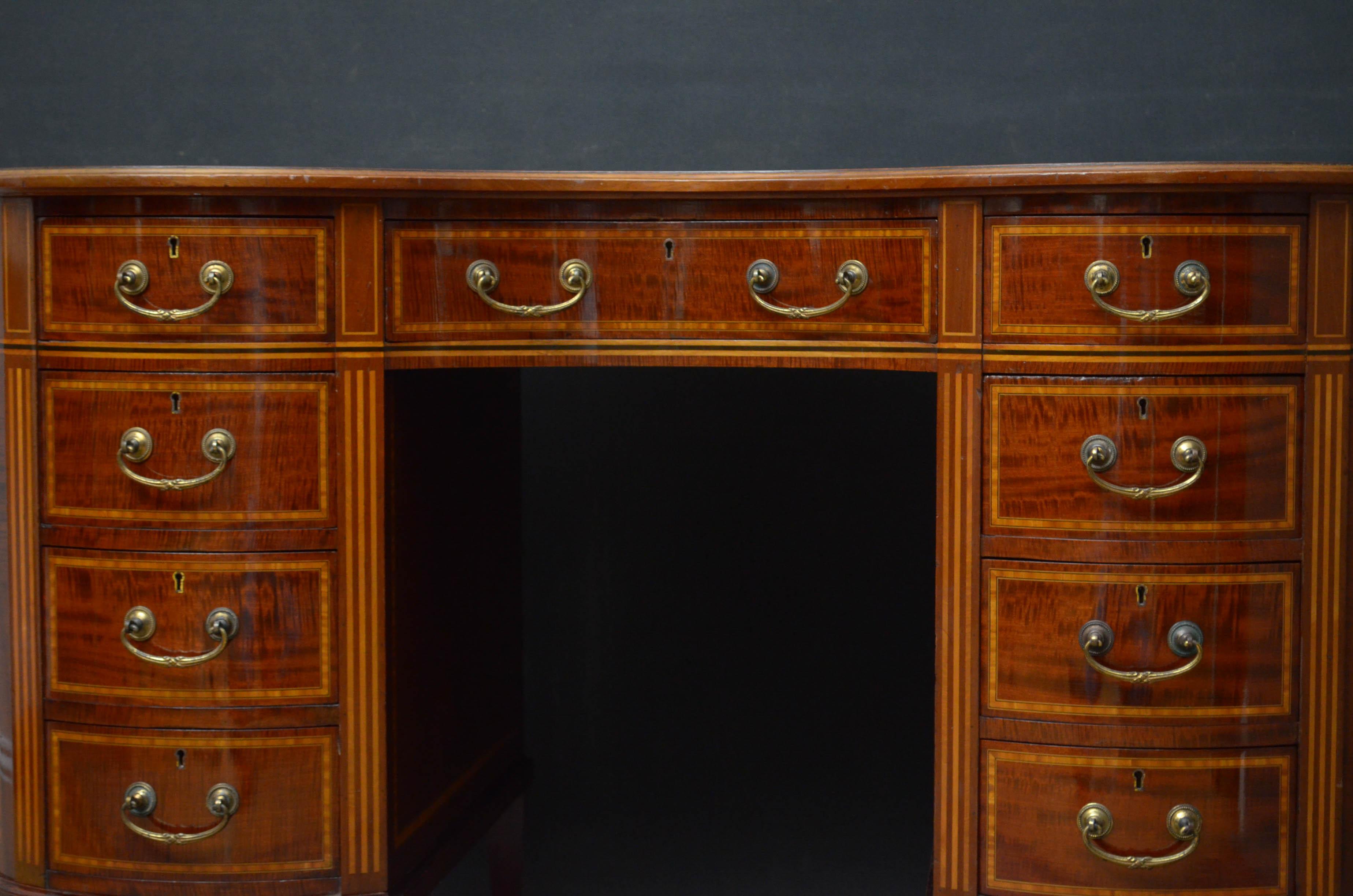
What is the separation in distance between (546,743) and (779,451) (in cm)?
62

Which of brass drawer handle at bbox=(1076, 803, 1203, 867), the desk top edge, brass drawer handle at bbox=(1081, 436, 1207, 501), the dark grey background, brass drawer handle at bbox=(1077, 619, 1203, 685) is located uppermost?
the dark grey background

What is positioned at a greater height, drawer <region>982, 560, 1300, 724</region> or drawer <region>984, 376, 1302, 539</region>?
drawer <region>984, 376, 1302, 539</region>

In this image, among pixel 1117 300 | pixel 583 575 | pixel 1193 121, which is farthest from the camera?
pixel 583 575

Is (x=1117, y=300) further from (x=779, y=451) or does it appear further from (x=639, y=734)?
(x=639, y=734)

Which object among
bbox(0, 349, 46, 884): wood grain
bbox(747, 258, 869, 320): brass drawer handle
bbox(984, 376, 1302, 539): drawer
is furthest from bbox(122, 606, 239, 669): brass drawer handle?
bbox(984, 376, 1302, 539): drawer

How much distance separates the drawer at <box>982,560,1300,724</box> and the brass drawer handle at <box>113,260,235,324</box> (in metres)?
0.84

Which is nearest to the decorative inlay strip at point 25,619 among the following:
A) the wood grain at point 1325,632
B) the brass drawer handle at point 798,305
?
the brass drawer handle at point 798,305

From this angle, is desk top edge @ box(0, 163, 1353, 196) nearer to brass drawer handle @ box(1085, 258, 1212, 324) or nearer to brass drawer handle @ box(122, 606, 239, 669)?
brass drawer handle @ box(1085, 258, 1212, 324)

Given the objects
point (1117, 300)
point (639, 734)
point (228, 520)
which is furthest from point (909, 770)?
point (228, 520)

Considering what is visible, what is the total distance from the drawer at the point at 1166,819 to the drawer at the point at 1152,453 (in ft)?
0.73

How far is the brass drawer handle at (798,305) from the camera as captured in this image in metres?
1.32

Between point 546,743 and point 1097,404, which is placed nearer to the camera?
point 1097,404

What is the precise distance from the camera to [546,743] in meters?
2.21

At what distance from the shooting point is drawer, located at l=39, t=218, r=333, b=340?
132cm
